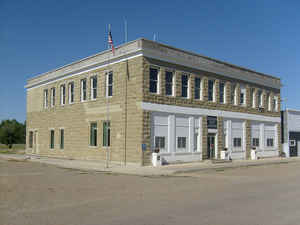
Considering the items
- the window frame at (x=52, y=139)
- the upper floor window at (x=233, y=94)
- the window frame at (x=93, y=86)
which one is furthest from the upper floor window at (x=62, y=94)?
the upper floor window at (x=233, y=94)

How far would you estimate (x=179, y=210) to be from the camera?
28.2 feet

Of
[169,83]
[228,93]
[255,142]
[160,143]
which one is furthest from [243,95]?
[160,143]

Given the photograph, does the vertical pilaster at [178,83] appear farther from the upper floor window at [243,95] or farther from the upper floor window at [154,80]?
the upper floor window at [243,95]

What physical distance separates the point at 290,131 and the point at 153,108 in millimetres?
23256

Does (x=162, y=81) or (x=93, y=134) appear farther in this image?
(x=93, y=134)

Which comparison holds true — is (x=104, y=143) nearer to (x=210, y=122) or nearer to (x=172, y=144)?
(x=172, y=144)

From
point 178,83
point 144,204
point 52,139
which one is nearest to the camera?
point 144,204

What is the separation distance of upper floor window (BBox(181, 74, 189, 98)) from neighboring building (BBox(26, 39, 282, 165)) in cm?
8

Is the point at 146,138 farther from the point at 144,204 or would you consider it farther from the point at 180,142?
the point at 144,204

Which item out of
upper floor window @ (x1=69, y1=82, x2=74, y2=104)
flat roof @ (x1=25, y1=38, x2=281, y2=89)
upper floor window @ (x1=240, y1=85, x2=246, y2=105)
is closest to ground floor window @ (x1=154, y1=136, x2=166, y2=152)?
flat roof @ (x1=25, y1=38, x2=281, y2=89)

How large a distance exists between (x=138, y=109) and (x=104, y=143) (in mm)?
5216

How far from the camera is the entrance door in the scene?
2850 cm

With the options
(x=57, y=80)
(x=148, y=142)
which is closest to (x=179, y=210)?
(x=148, y=142)

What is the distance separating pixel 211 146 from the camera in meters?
28.8
